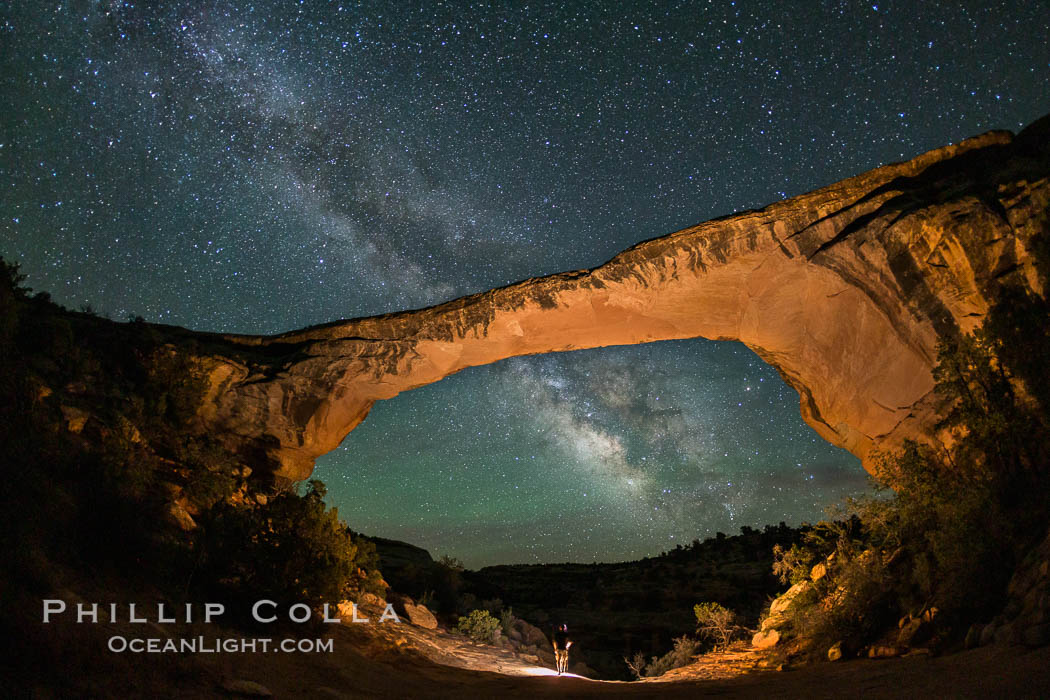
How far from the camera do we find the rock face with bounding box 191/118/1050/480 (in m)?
Answer: 8.12

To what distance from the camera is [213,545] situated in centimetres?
738

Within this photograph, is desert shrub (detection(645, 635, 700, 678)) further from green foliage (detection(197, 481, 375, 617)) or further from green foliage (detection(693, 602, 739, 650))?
green foliage (detection(197, 481, 375, 617))

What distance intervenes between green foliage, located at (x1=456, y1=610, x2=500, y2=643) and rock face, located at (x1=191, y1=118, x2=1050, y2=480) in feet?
18.8

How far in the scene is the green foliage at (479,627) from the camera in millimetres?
13386

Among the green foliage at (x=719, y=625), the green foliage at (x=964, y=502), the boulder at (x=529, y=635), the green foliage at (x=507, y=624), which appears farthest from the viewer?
the boulder at (x=529, y=635)

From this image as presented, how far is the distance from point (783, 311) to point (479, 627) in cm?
1027

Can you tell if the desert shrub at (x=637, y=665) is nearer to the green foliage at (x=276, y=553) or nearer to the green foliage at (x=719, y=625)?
the green foliage at (x=719, y=625)

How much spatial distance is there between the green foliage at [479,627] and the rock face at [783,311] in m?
5.74

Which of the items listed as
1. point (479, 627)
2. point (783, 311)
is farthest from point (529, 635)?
point (783, 311)

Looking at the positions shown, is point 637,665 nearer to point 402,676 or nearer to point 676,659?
point 676,659

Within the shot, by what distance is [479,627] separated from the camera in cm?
1358

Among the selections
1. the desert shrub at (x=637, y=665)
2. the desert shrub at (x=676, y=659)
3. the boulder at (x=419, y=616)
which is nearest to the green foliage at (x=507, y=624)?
the boulder at (x=419, y=616)

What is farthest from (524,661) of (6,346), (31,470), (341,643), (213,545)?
(6,346)

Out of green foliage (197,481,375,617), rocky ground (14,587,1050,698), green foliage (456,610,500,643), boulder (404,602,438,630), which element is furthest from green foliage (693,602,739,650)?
green foliage (197,481,375,617)
